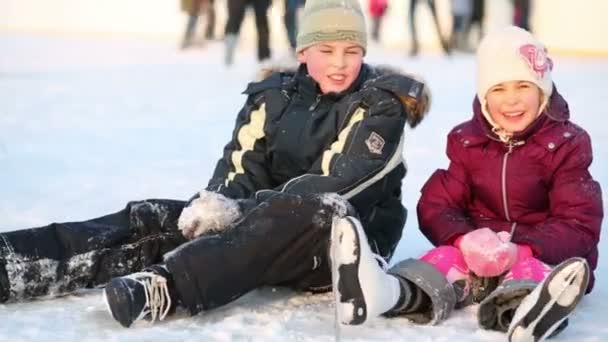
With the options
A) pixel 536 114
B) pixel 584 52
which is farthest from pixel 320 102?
pixel 584 52

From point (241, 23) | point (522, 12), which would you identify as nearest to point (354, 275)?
point (241, 23)

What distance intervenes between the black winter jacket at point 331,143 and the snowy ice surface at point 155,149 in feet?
0.77

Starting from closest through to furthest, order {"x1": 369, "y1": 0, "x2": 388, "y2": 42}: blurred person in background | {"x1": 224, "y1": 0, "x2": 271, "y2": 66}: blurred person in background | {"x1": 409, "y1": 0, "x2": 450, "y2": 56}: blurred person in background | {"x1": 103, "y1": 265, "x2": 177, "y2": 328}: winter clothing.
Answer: {"x1": 103, "y1": 265, "x2": 177, "y2": 328}: winter clothing → {"x1": 224, "y1": 0, "x2": 271, "y2": 66}: blurred person in background → {"x1": 409, "y1": 0, "x2": 450, "y2": 56}: blurred person in background → {"x1": 369, "y1": 0, "x2": 388, "y2": 42}: blurred person in background

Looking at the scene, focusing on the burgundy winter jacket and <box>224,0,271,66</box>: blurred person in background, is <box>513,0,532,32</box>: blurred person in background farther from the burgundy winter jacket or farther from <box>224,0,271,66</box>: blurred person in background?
the burgundy winter jacket

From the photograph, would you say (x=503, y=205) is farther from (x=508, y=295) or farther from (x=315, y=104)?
(x=315, y=104)

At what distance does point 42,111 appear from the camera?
6.31 meters

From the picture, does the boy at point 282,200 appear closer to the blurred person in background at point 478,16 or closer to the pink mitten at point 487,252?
the pink mitten at point 487,252

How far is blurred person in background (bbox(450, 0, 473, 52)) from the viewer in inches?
497

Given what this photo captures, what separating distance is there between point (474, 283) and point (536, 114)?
1.24ft

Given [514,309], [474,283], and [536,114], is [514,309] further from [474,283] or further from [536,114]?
[536,114]

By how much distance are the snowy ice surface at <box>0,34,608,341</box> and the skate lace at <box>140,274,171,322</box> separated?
0.11 feet

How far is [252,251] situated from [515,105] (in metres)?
0.65

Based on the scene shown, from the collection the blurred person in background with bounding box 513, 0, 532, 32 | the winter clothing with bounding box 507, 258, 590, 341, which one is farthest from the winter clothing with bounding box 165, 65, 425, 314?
the blurred person in background with bounding box 513, 0, 532, 32

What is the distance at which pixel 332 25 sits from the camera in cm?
257
